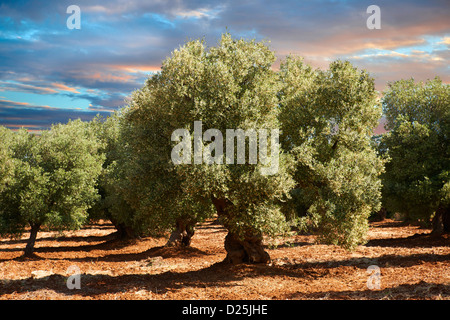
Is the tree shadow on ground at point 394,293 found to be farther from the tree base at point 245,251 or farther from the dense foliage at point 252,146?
the tree base at point 245,251

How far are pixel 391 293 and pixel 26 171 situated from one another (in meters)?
34.0

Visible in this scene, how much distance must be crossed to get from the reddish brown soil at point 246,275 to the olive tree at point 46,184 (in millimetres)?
4170

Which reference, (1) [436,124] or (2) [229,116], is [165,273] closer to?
(2) [229,116]

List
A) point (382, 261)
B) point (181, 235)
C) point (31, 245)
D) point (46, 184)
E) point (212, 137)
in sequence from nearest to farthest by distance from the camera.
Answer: point (212, 137)
point (382, 261)
point (46, 184)
point (31, 245)
point (181, 235)

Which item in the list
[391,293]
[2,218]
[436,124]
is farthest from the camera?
[436,124]

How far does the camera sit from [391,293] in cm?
1909

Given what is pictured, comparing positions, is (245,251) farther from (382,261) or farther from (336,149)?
(382,261)

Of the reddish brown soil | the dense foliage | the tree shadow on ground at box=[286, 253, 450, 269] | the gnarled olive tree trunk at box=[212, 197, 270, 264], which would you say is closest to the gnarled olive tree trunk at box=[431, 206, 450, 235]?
the reddish brown soil

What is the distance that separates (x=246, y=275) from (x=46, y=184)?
2456 centimetres

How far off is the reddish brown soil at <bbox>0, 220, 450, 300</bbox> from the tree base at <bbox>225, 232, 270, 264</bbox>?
0.77 m

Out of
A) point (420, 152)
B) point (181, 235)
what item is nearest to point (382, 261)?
point (420, 152)

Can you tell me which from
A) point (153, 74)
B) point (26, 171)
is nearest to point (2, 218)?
point (26, 171)

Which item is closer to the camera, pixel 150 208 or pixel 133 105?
pixel 150 208

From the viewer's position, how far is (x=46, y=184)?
37.6 meters
